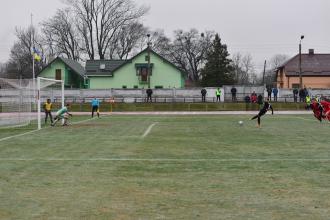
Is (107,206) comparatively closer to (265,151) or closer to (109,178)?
(109,178)

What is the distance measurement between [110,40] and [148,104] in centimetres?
3338

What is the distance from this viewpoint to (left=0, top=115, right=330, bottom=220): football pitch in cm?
746

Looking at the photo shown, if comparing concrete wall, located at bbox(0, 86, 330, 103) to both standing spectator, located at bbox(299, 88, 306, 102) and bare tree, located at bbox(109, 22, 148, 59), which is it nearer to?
standing spectator, located at bbox(299, 88, 306, 102)

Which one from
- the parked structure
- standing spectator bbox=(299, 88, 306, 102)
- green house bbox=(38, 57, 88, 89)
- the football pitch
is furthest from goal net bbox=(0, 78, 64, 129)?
the parked structure

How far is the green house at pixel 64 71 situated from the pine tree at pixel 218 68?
19.0m

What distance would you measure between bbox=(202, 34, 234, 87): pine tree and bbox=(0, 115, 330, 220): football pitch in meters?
64.3

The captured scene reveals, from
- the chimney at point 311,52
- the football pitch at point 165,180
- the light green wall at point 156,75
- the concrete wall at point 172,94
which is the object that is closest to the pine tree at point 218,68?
the light green wall at point 156,75

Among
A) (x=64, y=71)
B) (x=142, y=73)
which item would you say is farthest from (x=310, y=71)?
(x=64, y=71)

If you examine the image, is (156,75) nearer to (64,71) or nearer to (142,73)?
(142,73)

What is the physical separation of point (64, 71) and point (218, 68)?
76.8 feet

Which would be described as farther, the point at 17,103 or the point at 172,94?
the point at 172,94

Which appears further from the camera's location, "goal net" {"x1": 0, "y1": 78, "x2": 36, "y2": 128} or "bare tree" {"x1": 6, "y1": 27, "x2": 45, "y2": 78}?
"bare tree" {"x1": 6, "y1": 27, "x2": 45, "y2": 78}

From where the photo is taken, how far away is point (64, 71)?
79.0 m

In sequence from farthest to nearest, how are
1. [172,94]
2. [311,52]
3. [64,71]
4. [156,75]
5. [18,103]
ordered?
1. [311,52]
2. [64,71]
3. [156,75]
4. [172,94]
5. [18,103]
